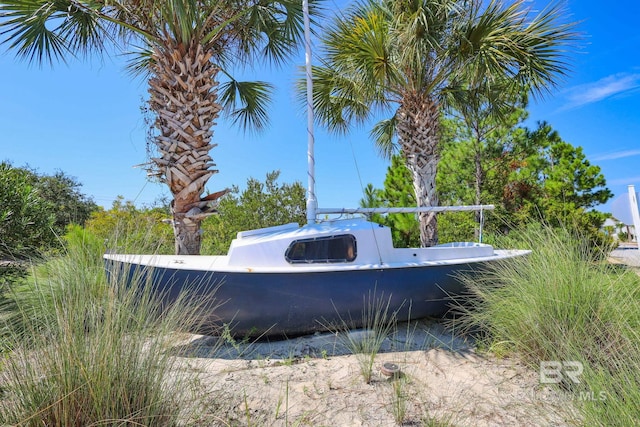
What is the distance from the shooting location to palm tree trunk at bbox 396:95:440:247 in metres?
6.29

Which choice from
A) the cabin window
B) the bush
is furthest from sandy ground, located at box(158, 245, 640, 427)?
the bush

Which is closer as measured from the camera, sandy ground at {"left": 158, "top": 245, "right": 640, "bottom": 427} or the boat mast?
sandy ground at {"left": 158, "top": 245, "right": 640, "bottom": 427}

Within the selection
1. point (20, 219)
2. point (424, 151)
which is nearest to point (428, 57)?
point (424, 151)

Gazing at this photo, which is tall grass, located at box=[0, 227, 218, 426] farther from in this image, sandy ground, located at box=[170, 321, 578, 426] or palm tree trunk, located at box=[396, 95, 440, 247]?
palm tree trunk, located at box=[396, 95, 440, 247]

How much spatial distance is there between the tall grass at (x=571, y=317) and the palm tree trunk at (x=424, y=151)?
2.57m

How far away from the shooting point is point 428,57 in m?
5.87

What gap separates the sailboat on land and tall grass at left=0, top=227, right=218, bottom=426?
4.57 feet

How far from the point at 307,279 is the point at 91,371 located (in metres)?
2.23

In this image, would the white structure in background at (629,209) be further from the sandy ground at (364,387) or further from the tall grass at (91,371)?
the tall grass at (91,371)

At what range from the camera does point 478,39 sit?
5.27 m

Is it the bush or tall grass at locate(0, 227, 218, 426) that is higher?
the bush

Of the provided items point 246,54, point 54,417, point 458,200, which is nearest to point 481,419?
point 54,417

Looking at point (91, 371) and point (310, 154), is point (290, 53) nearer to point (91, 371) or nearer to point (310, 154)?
point (310, 154)

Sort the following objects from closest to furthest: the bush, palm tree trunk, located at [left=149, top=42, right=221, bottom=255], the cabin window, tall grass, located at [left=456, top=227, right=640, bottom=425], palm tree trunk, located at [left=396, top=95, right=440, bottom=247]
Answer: tall grass, located at [left=456, top=227, right=640, bottom=425]
the cabin window
the bush
palm tree trunk, located at [left=149, top=42, right=221, bottom=255]
palm tree trunk, located at [left=396, top=95, right=440, bottom=247]
